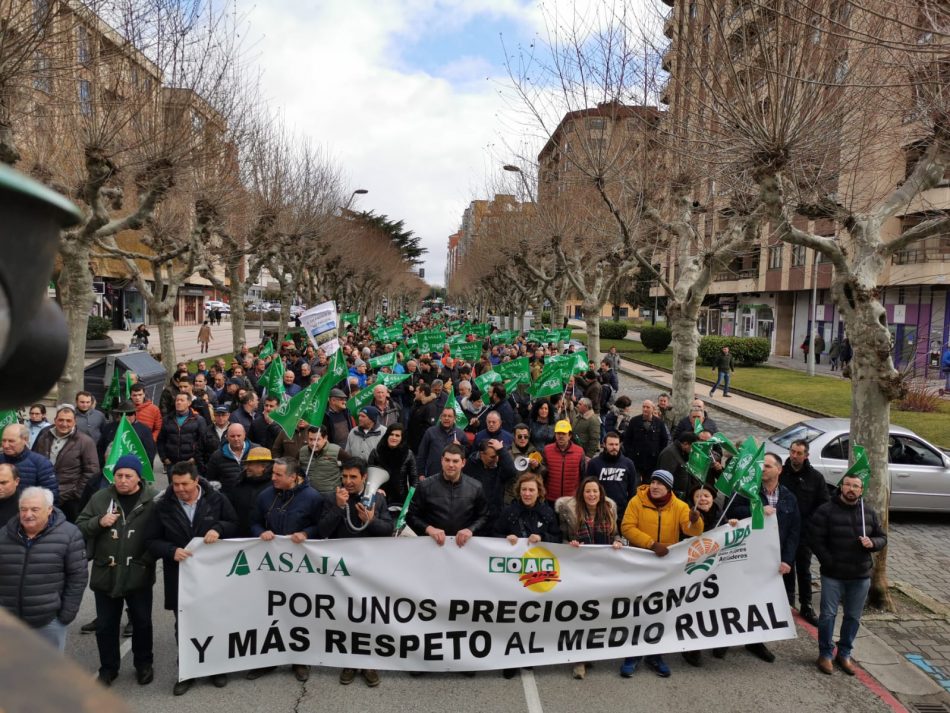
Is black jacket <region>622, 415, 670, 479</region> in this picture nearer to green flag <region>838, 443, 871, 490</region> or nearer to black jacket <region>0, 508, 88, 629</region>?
green flag <region>838, 443, 871, 490</region>

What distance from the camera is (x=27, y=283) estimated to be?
83 cm

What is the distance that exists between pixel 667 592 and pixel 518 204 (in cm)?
2566

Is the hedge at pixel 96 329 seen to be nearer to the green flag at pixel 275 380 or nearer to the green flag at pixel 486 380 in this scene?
the green flag at pixel 275 380

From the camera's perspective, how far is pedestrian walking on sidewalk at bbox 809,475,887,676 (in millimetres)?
5820

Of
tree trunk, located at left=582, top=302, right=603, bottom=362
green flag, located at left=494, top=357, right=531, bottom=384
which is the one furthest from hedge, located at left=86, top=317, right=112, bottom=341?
green flag, located at left=494, top=357, right=531, bottom=384

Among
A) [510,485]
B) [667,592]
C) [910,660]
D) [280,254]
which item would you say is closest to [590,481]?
[667,592]

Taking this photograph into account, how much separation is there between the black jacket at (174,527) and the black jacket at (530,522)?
222 centimetres

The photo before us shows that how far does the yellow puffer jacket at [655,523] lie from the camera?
6.09m

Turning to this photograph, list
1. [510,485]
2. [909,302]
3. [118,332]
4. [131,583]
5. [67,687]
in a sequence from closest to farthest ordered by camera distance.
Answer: [67,687]
[131,583]
[510,485]
[909,302]
[118,332]

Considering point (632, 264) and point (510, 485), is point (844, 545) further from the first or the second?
point (632, 264)

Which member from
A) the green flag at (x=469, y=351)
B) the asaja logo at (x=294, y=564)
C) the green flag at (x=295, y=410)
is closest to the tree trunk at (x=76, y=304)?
the green flag at (x=295, y=410)

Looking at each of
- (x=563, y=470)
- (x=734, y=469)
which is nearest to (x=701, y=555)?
→ (x=734, y=469)

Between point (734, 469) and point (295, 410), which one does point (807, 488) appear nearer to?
point (734, 469)

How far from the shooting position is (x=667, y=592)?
5938 millimetres
